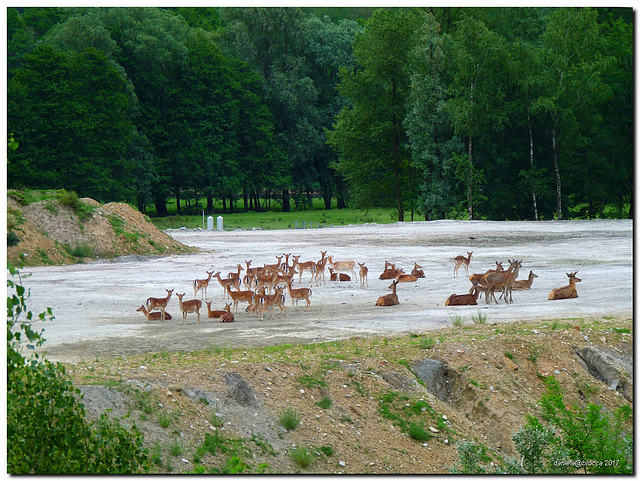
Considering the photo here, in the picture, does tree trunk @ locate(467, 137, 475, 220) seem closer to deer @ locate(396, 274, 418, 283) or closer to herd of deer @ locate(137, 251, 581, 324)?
herd of deer @ locate(137, 251, 581, 324)

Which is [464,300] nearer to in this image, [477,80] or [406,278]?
[406,278]

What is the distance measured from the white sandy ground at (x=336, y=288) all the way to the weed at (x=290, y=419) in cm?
471

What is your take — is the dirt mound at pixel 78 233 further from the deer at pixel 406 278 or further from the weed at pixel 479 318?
the weed at pixel 479 318

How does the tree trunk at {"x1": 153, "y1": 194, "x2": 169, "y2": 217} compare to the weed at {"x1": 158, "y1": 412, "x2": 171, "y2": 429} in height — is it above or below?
above

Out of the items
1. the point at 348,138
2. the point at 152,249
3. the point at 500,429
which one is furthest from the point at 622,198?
the point at 500,429

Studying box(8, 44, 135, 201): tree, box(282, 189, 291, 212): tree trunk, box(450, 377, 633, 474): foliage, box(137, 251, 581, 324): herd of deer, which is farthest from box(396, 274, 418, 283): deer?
box(282, 189, 291, 212): tree trunk

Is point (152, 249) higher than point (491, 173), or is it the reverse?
point (491, 173)

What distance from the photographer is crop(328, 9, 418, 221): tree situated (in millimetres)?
57719

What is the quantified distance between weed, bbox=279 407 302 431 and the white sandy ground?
4.71 m

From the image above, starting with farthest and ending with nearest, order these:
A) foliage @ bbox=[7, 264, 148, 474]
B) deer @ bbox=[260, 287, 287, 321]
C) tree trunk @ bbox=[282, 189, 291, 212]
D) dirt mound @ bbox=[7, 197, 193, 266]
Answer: tree trunk @ bbox=[282, 189, 291, 212], dirt mound @ bbox=[7, 197, 193, 266], deer @ bbox=[260, 287, 287, 321], foliage @ bbox=[7, 264, 148, 474]

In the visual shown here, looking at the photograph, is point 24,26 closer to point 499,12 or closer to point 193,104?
point 193,104

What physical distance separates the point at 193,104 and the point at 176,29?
687 cm

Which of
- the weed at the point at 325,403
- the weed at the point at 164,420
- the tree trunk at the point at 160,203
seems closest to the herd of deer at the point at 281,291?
the weed at the point at 325,403

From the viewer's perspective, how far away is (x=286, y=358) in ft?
44.4
